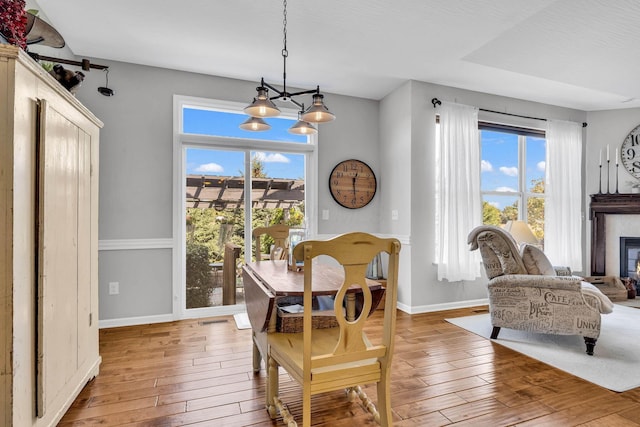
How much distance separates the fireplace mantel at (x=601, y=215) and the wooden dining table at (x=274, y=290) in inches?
172

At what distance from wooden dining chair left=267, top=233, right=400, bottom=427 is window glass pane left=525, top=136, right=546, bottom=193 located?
3.81 metres

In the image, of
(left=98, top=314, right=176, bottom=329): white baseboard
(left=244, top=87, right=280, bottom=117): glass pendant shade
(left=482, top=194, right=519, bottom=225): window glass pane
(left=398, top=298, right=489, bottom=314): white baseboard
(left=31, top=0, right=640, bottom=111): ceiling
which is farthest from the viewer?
(left=482, top=194, right=519, bottom=225): window glass pane

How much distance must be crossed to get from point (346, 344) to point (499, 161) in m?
3.72

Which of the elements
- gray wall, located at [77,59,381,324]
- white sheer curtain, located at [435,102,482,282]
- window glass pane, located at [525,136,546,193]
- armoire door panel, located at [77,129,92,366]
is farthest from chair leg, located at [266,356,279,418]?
window glass pane, located at [525,136,546,193]

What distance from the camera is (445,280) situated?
3766 millimetres

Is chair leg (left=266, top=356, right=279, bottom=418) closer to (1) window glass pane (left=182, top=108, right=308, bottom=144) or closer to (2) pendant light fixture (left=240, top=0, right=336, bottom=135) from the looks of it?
(2) pendant light fixture (left=240, top=0, right=336, bottom=135)

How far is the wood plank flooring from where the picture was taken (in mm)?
1714

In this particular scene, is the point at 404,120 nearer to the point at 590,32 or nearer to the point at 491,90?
the point at 491,90

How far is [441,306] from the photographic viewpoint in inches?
147

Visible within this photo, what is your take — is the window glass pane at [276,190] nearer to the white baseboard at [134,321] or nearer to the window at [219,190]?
the window at [219,190]

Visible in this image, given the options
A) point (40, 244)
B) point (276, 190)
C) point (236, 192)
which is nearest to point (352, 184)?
point (276, 190)

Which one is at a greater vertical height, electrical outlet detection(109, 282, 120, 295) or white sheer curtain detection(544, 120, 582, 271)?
white sheer curtain detection(544, 120, 582, 271)

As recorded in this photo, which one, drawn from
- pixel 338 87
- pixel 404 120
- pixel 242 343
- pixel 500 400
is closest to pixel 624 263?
pixel 404 120

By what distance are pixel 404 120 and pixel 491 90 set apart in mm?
1184
